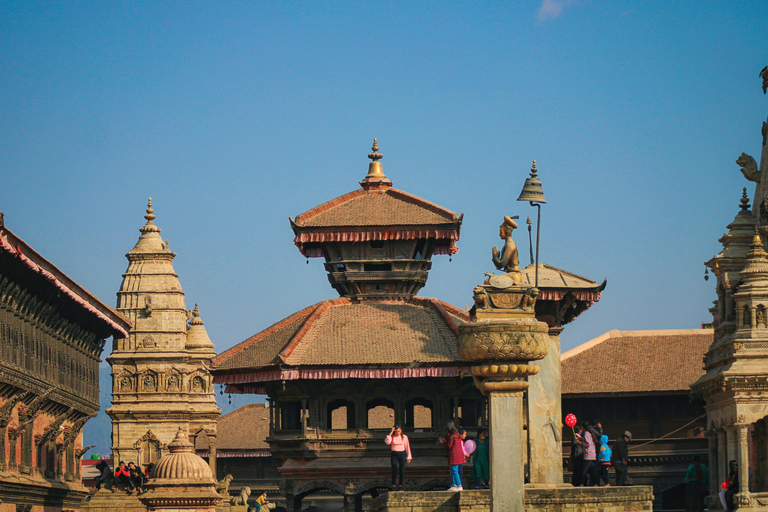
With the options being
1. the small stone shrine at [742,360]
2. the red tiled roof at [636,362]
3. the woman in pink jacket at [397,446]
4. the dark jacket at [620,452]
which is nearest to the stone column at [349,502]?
the woman in pink jacket at [397,446]

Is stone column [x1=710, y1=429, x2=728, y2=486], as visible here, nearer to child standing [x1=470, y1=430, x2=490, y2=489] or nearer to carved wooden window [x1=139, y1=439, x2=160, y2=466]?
child standing [x1=470, y1=430, x2=490, y2=489]

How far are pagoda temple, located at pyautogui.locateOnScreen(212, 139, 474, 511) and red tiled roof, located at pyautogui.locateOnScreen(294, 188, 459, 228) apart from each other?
1.3 inches

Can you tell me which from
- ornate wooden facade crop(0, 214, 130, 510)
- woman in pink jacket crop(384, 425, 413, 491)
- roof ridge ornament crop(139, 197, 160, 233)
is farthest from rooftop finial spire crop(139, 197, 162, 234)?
woman in pink jacket crop(384, 425, 413, 491)

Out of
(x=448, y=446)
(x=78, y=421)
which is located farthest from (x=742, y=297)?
(x=78, y=421)

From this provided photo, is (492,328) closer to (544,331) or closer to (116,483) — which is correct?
(544,331)

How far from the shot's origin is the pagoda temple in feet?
146

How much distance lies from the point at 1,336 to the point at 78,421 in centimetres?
1568

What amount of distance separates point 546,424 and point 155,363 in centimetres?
4640

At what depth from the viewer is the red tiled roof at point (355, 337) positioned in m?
44.8

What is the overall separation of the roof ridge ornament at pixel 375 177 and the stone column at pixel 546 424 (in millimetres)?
15959

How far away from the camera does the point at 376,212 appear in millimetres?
49281

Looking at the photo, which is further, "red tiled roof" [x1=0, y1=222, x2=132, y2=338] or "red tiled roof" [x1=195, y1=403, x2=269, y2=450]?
"red tiled roof" [x1=195, y1=403, x2=269, y2=450]

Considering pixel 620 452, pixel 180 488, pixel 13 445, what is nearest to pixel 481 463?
pixel 620 452

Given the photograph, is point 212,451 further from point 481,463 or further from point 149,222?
point 481,463
